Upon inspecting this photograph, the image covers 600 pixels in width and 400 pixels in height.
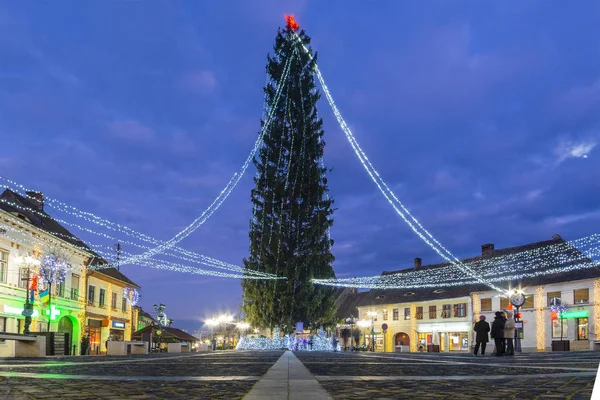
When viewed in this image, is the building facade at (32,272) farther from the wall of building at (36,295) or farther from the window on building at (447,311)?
the window on building at (447,311)

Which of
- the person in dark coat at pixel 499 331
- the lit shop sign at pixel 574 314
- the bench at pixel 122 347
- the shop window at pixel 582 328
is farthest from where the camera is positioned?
the lit shop sign at pixel 574 314

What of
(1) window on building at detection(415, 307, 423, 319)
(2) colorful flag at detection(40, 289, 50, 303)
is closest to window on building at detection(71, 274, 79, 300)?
(2) colorful flag at detection(40, 289, 50, 303)

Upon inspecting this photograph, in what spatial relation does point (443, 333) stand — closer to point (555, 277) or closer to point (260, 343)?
point (555, 277)

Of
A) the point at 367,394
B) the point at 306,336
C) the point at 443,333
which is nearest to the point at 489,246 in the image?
the point at 443,333

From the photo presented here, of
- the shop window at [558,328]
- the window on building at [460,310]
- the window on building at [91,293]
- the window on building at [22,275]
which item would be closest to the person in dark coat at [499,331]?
the window on building at [22,275]

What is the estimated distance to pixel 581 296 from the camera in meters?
45.9

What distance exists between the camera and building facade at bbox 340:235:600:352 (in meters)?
45.3

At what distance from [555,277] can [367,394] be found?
4831 cm

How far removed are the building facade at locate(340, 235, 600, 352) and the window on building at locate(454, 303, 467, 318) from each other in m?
0.10

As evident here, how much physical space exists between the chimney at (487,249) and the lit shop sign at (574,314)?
13.9 metres

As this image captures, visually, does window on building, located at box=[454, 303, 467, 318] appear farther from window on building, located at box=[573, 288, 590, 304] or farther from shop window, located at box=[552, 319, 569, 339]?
window on building, located at box=[573, 288, 590, 304]

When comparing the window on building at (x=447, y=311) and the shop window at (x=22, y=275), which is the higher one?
the shop window at (x=22, y=275)

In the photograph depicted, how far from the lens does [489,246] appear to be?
60656mm

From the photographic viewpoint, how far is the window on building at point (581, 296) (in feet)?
149
